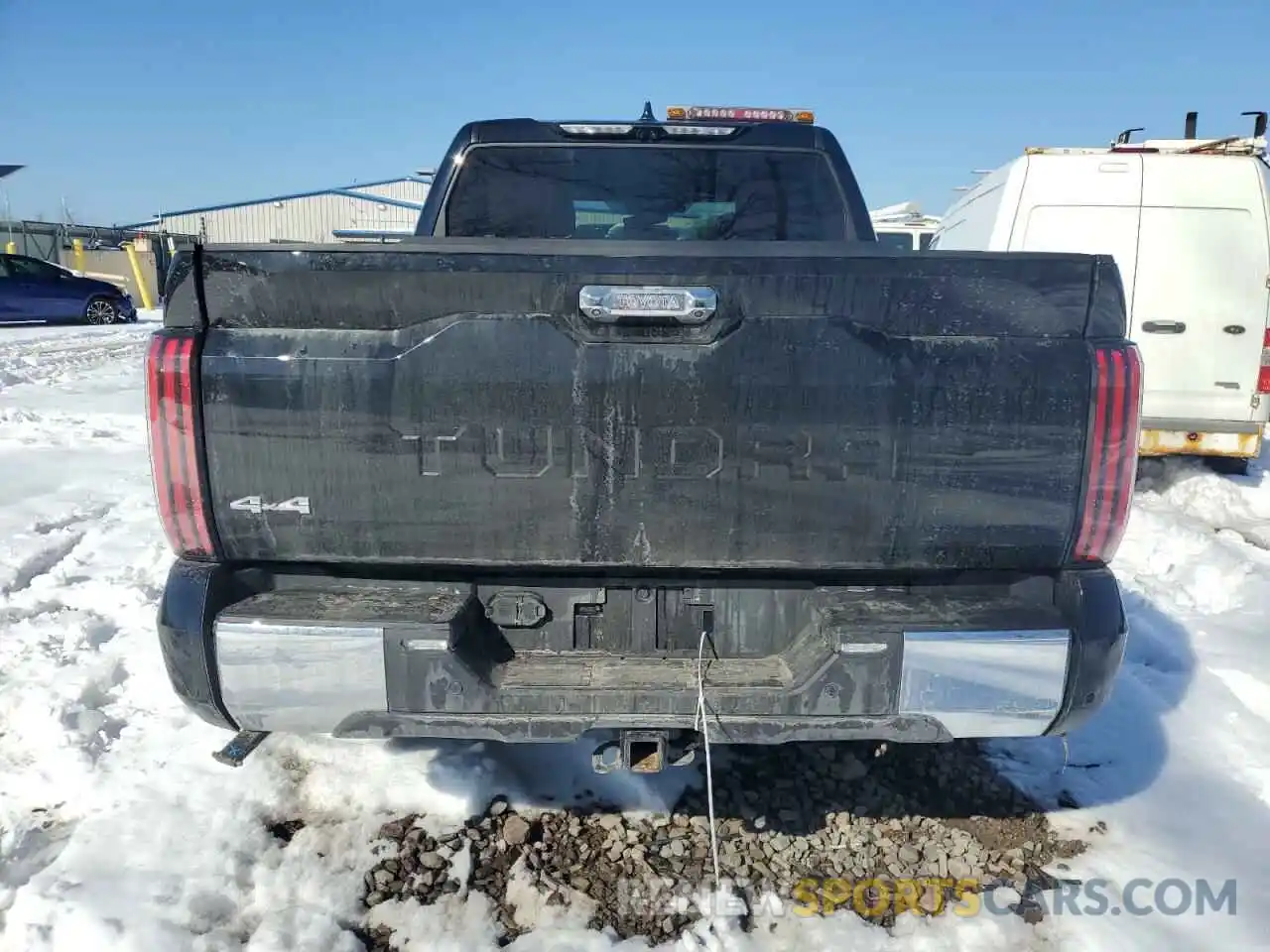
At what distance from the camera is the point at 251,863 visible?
2.58m

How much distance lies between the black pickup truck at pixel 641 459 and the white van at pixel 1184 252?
5647mm

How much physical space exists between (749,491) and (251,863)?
6.03 ft

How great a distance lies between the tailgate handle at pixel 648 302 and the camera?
6.91 feet

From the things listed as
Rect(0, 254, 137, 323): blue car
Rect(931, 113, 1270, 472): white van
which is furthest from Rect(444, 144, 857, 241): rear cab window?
Rect(0, 254, 137, 323): blue car

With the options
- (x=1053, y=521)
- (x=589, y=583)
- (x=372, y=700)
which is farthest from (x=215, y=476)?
(x=1053, y=521)

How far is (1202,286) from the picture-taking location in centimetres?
718

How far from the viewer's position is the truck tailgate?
2117 mm

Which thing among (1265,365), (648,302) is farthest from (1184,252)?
(648,302)

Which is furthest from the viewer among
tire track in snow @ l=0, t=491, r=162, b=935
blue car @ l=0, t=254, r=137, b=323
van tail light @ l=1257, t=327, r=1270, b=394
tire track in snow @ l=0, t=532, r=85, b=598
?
blue car @ l=0, t=254, r=137, b=323

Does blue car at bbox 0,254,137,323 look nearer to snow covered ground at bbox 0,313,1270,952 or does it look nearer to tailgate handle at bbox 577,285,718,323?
snow covered ground at bbox 0,313,1270,952

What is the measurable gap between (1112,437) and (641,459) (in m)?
1.15

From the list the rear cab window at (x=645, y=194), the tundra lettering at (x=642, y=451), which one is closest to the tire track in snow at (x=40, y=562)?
the rear cab window at (x=645, y=194)

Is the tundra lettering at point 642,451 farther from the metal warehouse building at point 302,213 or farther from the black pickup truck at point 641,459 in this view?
the metal warehouse building at point 302,213

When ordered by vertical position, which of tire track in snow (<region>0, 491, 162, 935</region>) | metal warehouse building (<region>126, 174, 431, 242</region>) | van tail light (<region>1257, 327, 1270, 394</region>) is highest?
metal warehouse building (<region>126, 174, 431, 242</region>)
